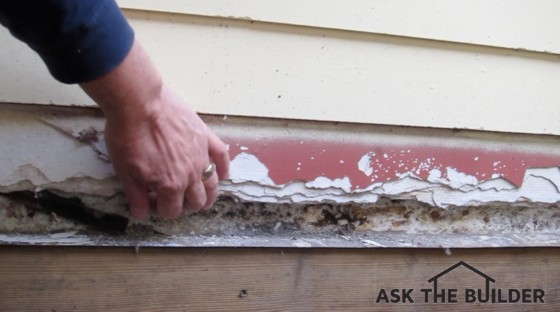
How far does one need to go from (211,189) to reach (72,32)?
0.44m

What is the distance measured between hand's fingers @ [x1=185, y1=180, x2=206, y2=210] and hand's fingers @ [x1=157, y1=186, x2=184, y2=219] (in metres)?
0.02

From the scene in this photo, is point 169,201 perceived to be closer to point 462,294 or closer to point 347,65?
point 347,65

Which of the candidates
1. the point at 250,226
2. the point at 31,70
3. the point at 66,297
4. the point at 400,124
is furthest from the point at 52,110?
the point at 400,124

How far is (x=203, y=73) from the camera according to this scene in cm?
111

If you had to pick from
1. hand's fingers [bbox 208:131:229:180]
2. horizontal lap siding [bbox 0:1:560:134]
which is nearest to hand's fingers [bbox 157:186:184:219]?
hand's fingers [bbox 208:131:229:180]

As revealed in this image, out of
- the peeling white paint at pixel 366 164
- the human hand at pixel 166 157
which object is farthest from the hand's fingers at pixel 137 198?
the peeling white paint at pixel 366 164

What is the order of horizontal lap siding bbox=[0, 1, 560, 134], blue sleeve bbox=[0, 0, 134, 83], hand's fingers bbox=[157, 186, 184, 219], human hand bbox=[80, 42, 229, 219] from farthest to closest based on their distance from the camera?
horizontal lap siding bbox=[0, 1, 560, 134] → hand's fingers bbox=[157, 186, 184, 219] → human hand bbox=[80, 42, 229, 219] → blue sleeve bbox=[0, 0, 134, 83]

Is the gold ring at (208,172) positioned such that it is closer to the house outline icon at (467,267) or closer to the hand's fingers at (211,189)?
the hand's fingers at (211,189)

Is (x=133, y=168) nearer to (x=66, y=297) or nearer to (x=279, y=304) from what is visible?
(x=66, y=297)

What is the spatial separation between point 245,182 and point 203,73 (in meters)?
0.25

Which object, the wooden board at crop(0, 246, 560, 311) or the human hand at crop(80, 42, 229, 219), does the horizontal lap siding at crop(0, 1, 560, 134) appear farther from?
the wooden board at crop(0, 246, 560, 311)

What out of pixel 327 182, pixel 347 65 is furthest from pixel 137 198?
pixel 347 65

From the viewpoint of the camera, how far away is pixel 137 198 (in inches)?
40.1

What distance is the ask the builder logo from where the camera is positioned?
126cm
